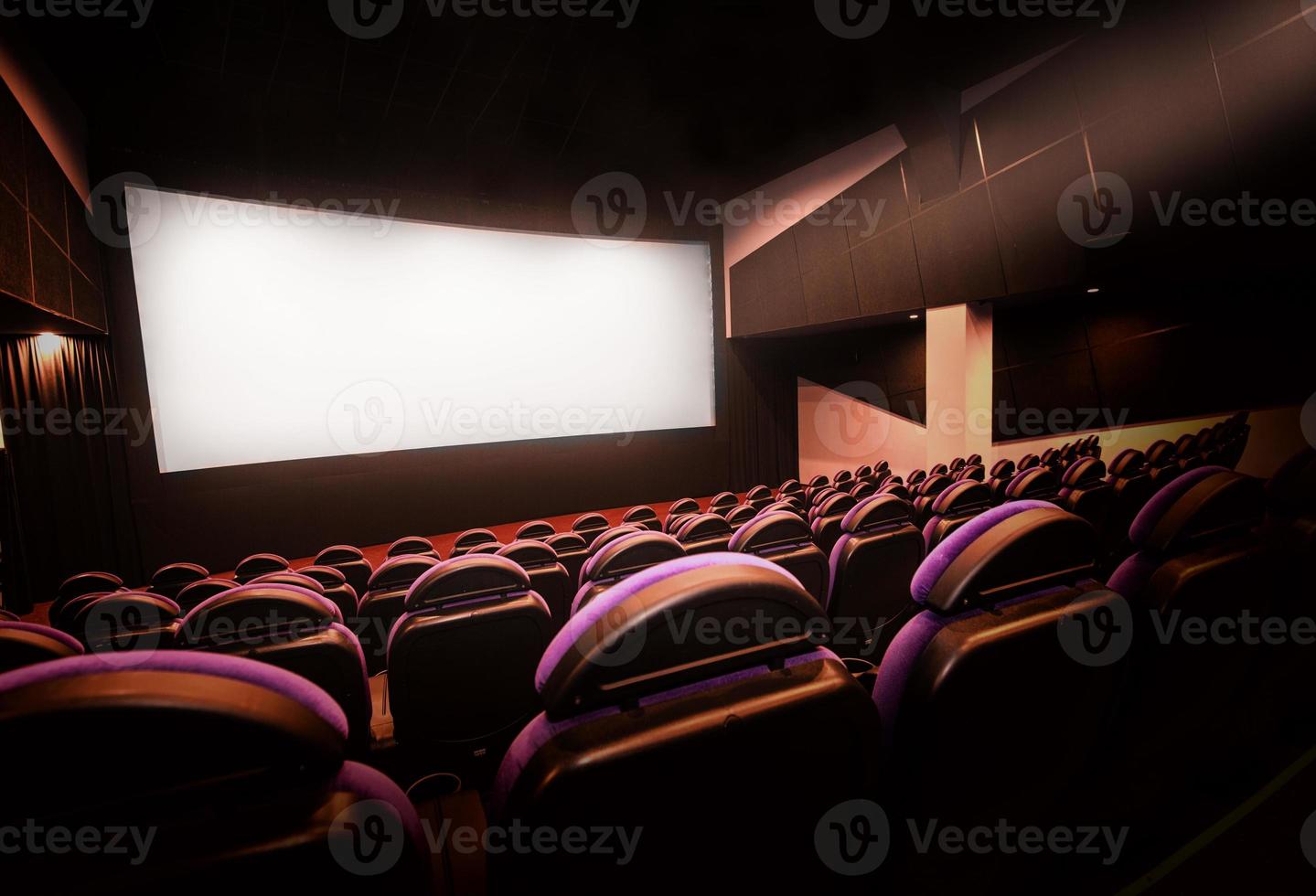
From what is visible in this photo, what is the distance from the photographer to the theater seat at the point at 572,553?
322cm

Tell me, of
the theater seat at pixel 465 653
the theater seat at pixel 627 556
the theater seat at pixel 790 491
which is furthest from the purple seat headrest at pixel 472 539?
the theater seat at pixel 790 491

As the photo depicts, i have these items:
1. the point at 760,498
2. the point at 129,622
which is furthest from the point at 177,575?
the point at 760,498

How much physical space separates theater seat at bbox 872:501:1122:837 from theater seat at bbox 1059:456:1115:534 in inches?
107

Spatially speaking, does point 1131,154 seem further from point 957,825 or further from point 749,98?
point 957,825

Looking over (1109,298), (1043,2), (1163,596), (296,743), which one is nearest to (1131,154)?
(1043,2)

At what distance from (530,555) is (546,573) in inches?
6.5

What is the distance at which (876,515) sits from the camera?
2484 millimetres

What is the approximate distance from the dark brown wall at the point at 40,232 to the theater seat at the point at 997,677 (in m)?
5.28

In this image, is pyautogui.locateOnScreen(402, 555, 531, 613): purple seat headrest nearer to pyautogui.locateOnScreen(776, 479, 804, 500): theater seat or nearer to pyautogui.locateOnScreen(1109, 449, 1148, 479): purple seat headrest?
pyautogui.locateOnScreen(776, 479, 804, 500): theater seat

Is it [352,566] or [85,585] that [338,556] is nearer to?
[352,566]

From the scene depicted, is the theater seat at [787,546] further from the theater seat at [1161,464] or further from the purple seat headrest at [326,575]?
the theater seat at [1161,464]

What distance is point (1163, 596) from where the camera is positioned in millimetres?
1090

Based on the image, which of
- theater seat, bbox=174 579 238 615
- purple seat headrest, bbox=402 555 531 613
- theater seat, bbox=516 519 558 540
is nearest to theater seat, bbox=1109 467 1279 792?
purple seat headrest, bbox=402 555 531 613

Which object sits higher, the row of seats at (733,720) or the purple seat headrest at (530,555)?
the row of seats at (733,720)
